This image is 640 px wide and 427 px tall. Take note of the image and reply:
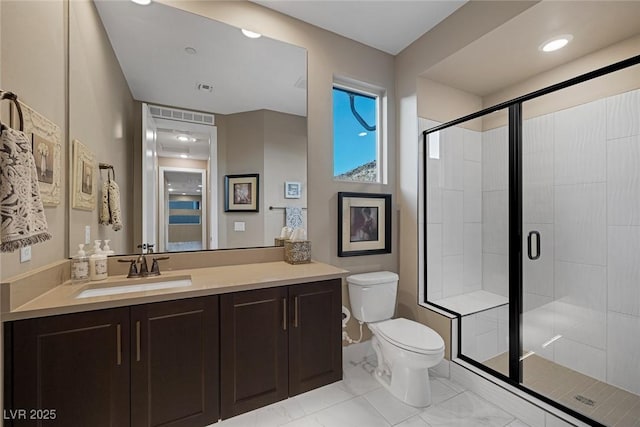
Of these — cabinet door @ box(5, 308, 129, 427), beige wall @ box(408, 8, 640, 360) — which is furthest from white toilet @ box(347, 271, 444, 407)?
cabinet door @ box(5, 308, 129, 427)

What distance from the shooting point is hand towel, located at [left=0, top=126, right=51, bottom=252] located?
84 centimetres

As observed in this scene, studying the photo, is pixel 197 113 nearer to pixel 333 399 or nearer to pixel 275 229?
pixel 275 229

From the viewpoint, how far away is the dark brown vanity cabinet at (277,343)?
4.95ft

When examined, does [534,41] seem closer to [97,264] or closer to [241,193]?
[241,193]

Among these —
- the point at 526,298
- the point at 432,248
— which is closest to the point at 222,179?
the point at 432,248

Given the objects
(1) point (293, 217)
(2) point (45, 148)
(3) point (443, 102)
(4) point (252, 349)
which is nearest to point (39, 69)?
(2) point (45, 148)

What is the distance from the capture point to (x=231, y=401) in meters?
1.51

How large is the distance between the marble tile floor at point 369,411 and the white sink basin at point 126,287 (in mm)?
863

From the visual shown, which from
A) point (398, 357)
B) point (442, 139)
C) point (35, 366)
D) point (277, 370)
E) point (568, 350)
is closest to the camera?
point (35, 366)

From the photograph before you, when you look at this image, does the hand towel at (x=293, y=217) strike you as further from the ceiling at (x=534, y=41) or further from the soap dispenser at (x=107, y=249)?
the ceiling at (x=534, y=41)

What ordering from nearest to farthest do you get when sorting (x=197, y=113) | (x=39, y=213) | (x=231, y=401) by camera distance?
1. (x=39, y=213)
2. (x=231, y=401)
3. (x=197, y=113)

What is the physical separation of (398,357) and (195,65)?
248 cm

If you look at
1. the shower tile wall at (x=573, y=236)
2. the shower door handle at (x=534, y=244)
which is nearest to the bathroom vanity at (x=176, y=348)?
the shower tile wall at (x=573, y=236)

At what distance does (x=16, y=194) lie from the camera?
87cm
